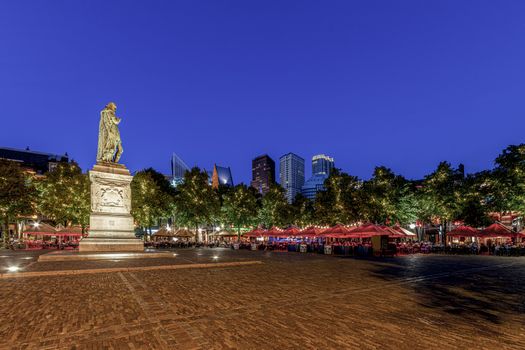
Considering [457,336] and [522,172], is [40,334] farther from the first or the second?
[522,172]

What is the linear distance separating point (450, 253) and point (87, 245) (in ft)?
106

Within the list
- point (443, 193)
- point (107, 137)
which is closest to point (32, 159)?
point (107, 137)

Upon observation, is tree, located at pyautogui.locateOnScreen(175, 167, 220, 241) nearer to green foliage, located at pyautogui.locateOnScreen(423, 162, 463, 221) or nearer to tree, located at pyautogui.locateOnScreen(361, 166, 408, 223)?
tree, located at pyautogui.locateOnScreen(361, 166, 408, 223)

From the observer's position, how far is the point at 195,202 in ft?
172

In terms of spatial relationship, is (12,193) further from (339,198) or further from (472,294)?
(472,294)

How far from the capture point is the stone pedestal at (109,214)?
840 inches

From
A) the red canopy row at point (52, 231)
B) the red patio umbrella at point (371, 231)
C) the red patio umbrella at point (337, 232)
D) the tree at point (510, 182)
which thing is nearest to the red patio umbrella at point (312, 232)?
the red patio umbrella at point (337, 232)

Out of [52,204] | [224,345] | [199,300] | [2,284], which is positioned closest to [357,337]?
[224,345]

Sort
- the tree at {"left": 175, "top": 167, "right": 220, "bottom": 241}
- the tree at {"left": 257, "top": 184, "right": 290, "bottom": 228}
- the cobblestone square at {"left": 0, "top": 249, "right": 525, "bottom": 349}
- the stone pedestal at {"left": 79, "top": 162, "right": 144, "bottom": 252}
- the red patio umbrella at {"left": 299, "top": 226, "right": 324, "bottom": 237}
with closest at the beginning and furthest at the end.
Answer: the cobblestone square at {"left": 0, "top": 249, "right": 525, "bottom": 349} < the stone pedestal at {"left": 79, "top": 162, "right": 144, "bottom": 252} < the red patio umbrella at {"left": 299, "top": 226, "right": 324, "bottom": 237} < the tree at {"left": 175, "top": 167, "right": 220, "bottom": 241} < the tree at {"left": 257, "top": 184, "right": 290, "bottom": 228}

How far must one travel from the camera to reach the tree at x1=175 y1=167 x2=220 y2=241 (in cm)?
5284

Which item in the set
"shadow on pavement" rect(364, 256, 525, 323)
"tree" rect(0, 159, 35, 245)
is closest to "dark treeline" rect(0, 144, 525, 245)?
"tree" rect(0, 159, 35, 245)

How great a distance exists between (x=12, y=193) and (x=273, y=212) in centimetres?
3965

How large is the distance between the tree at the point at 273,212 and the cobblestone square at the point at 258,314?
48.8 m

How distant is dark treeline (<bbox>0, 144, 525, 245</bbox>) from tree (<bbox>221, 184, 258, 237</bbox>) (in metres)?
0.19
